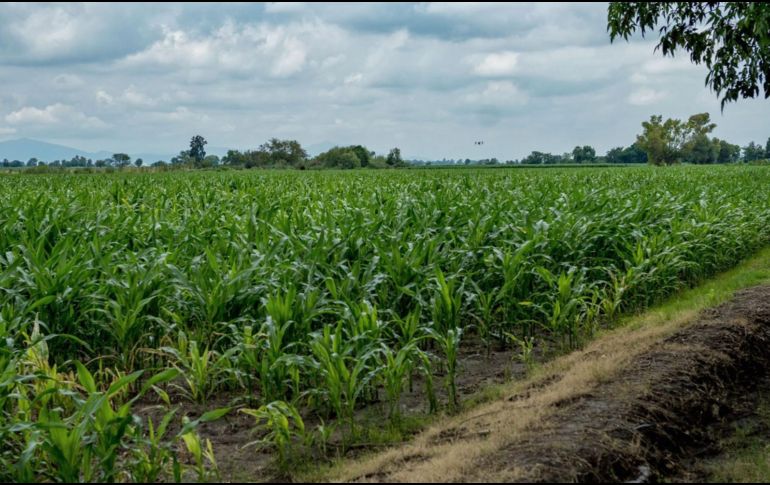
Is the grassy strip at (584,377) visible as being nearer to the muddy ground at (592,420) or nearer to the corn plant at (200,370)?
the muddy ground at (592,420)

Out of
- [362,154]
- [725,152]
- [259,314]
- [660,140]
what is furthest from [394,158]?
[259,314]

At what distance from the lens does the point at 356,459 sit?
4.35 meters

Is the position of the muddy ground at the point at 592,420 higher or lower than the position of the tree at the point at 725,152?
lower

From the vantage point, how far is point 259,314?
237 inches

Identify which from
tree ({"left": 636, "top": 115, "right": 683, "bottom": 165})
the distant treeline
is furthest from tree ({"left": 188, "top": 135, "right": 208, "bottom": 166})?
tree ({"left": 636, "top": 115, "right": 683, "bottom": 165})

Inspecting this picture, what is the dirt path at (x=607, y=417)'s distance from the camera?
3.85 m

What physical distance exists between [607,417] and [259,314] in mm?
2882

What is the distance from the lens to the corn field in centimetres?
418

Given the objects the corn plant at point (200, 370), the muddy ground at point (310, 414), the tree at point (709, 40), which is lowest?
the muddy ground at point (310, 414)

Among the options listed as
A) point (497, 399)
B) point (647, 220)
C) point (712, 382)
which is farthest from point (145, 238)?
point (647, 220)

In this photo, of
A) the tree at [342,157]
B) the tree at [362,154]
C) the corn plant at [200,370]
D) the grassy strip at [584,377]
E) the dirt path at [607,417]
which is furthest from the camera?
the tree at [362,154]

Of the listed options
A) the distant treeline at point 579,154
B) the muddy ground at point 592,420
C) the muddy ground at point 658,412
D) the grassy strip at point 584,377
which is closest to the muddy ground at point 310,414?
the muddy ground at point 592,420

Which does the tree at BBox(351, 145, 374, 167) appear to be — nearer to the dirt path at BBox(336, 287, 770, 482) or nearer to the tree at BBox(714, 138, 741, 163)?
the tree at BBox(714, 138, 741, 163)

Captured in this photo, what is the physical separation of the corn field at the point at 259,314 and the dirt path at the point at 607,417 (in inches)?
21.6
